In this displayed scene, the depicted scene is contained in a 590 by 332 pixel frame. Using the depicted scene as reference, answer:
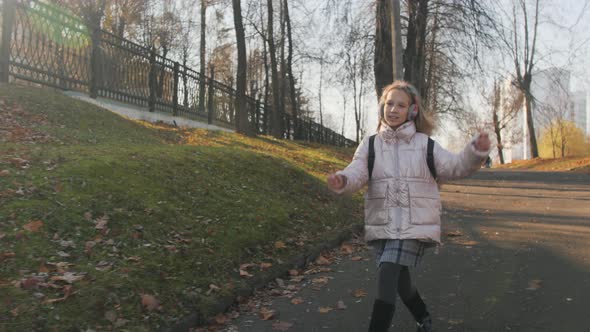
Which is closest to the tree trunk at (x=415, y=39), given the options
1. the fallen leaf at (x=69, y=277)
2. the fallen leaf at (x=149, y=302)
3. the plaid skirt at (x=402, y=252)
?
the plaid skirt at (x=402, y=252)

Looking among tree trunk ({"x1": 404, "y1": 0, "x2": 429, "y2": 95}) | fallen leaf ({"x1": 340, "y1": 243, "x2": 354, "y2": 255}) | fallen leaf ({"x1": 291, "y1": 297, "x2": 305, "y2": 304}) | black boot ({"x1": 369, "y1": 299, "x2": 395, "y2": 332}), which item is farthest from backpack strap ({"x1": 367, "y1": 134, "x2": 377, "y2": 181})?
tree trunk ({"x1": 404, "y1": 0, "x2": 429, "y2": 95})

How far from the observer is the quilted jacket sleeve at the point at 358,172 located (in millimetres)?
3264

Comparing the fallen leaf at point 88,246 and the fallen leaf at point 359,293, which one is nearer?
the fallen leaf at point 88,246

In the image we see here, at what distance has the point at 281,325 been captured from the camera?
398 cm

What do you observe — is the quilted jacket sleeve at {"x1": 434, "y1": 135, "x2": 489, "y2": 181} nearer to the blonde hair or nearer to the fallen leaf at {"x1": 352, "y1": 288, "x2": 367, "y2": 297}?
the blonde hair

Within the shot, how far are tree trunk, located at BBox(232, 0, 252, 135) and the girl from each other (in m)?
14.2

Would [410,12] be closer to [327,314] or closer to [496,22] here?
[496,22]

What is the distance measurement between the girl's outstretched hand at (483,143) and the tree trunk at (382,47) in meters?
10.1

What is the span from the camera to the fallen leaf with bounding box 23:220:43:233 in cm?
415

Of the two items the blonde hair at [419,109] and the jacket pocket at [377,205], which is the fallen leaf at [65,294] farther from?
the blonde hair at [419,109]

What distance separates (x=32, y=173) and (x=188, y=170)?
2224mm

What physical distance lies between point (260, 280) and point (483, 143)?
264 centimetres

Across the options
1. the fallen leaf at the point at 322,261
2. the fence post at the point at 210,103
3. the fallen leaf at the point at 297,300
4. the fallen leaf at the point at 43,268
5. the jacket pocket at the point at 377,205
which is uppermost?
the fence post at the point at 210,103

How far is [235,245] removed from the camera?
208 inches
